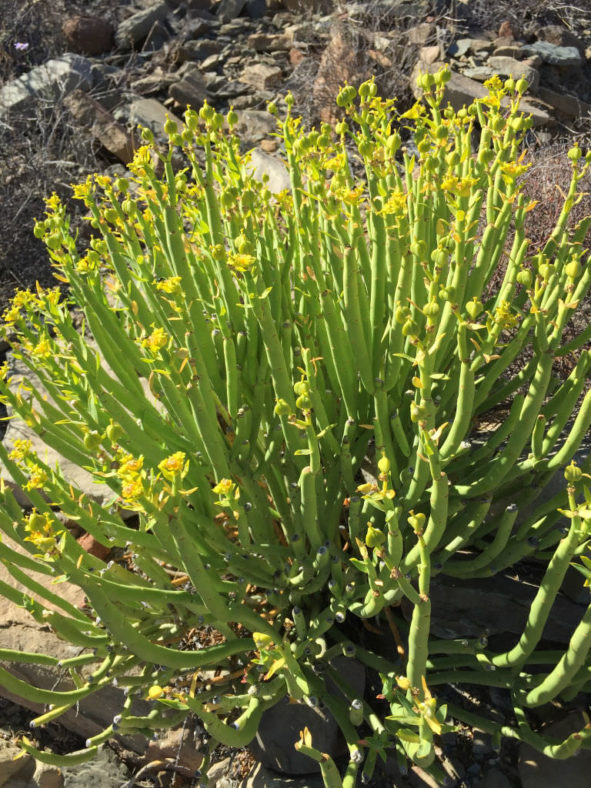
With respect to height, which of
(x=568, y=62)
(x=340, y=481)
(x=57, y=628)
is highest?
(x=57, y=628)

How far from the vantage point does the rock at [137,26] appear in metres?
6.93

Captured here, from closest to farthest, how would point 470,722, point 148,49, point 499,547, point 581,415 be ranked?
point 581,415
point 499,547
point 470,722
point 148,49

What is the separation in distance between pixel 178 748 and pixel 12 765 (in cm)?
65

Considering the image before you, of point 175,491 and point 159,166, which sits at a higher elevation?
point 175,491

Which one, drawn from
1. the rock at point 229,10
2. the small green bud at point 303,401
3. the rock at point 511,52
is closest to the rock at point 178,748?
the small green bud at point 303,401

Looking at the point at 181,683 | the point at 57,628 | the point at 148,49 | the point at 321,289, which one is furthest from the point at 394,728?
the point at 148,49

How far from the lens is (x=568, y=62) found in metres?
5.96

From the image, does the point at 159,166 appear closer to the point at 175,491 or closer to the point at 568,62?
the point at 568,62

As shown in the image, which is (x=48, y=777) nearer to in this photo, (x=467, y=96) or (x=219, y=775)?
(x=219, y=775)

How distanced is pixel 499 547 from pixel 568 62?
537cm

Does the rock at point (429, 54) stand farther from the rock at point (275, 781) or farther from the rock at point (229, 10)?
the rock at point (275, 781)

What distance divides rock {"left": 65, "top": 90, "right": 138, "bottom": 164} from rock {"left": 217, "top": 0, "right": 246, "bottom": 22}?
85.6 inches

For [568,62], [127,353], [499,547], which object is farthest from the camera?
[568,62]

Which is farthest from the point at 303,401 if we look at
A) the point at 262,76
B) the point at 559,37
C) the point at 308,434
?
the point at 559,37
